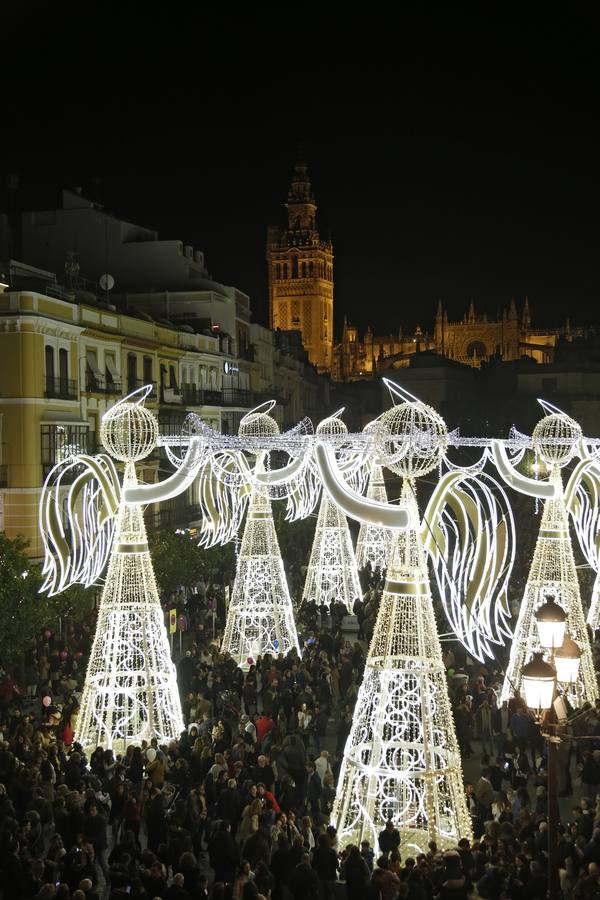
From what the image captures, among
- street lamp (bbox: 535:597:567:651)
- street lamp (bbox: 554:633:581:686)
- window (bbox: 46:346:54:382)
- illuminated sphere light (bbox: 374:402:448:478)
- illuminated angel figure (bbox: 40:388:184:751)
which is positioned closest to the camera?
street lamp (bbox: 554:633:581:686)

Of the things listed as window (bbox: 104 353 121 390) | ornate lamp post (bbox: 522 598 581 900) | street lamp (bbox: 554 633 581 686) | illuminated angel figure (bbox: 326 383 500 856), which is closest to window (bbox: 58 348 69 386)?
window (bbox: 104 353 121 390)

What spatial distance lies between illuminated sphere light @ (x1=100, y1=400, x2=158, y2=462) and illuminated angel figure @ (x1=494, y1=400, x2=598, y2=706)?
6.00 meters

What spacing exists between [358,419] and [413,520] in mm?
66197

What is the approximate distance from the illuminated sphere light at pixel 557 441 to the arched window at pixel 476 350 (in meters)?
101

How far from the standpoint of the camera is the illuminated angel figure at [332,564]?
27.6 metres

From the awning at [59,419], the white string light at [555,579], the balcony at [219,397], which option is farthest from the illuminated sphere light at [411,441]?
the balcony at [219,397]

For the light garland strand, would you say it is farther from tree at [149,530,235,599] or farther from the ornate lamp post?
the ornate lamp post

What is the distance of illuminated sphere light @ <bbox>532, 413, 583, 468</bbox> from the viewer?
18.1m

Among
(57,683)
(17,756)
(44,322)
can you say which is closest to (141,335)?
(44,322)

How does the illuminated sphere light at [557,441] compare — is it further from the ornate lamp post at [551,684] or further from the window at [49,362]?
the window at [49,362]

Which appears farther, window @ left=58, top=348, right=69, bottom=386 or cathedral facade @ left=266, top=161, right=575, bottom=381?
cathedral facade @ left=266, top=161, right=575, bottom=381

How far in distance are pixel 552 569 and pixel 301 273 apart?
Result: 329 ft

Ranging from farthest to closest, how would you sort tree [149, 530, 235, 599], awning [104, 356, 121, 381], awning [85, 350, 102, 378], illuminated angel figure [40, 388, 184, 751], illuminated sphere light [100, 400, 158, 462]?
awning [104, 356, 121, 381], awning [85, 350, 102, 378], tree [149, 530, 235, 599], illuminated sphere light [100, 400, 158, 462], illuminated angel figure [40, 388, 184, 751]

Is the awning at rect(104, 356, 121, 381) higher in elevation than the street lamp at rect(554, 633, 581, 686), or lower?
higher
